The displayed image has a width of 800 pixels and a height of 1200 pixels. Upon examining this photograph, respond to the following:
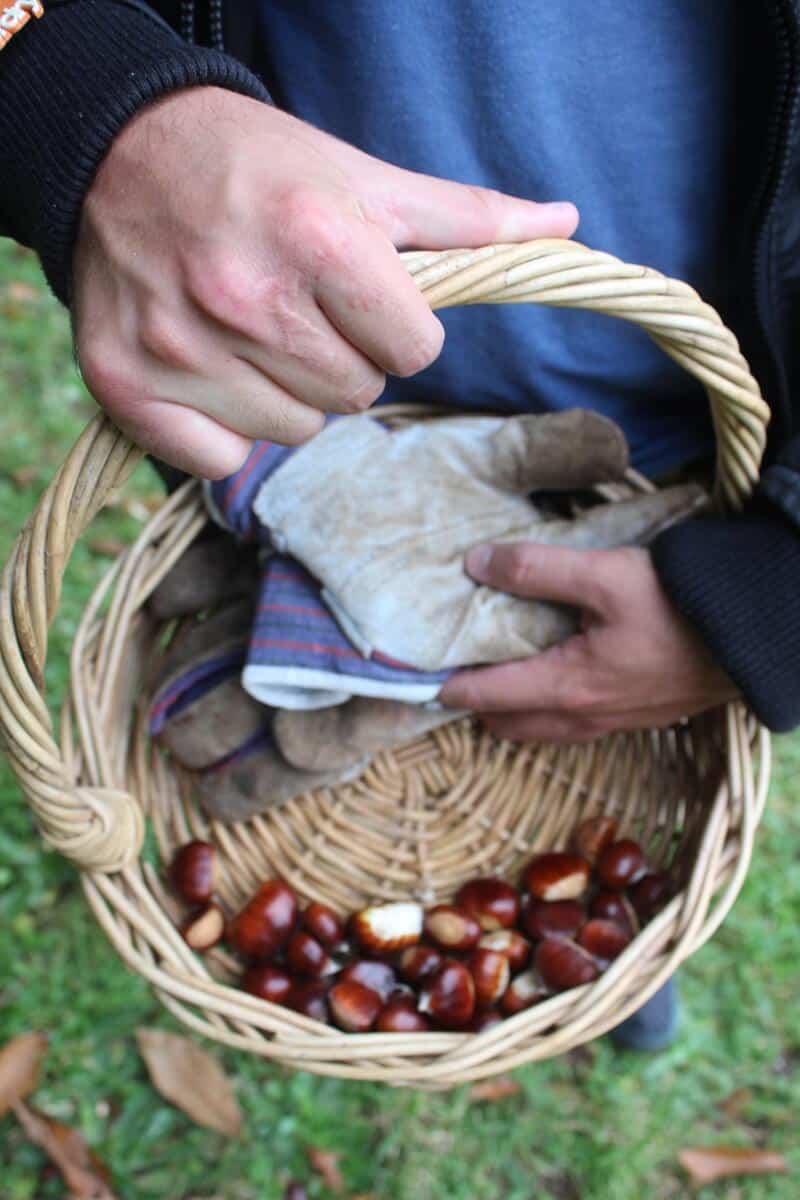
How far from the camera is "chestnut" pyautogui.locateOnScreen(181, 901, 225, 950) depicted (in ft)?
3.47

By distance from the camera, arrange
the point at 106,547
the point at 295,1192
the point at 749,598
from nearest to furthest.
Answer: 1. the point at 749,598
2. the point at 295,1192
3. the point at 106,547

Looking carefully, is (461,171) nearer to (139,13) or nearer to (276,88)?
(276,88)

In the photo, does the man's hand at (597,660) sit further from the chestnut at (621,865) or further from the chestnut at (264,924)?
the chestnut at (264,924)

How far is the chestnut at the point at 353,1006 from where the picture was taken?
1031 mm

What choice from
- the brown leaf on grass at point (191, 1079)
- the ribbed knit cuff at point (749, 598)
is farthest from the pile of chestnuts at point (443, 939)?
the brown leaf on grass at point (191, 1079)

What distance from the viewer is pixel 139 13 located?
763 millimetres

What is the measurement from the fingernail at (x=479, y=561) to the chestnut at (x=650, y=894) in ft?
1.21

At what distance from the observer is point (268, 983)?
1.06m

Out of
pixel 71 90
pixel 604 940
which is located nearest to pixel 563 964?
pixel 604 940

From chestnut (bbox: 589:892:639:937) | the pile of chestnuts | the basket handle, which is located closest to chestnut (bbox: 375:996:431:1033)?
the pile of chestnuts

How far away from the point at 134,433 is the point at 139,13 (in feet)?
1.09

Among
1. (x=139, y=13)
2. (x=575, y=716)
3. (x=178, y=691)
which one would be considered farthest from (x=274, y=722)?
(x=139, y=13)

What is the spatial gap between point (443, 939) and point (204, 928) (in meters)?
0.25

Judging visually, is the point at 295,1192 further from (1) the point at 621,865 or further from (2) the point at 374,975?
(1) the point at 621,865
